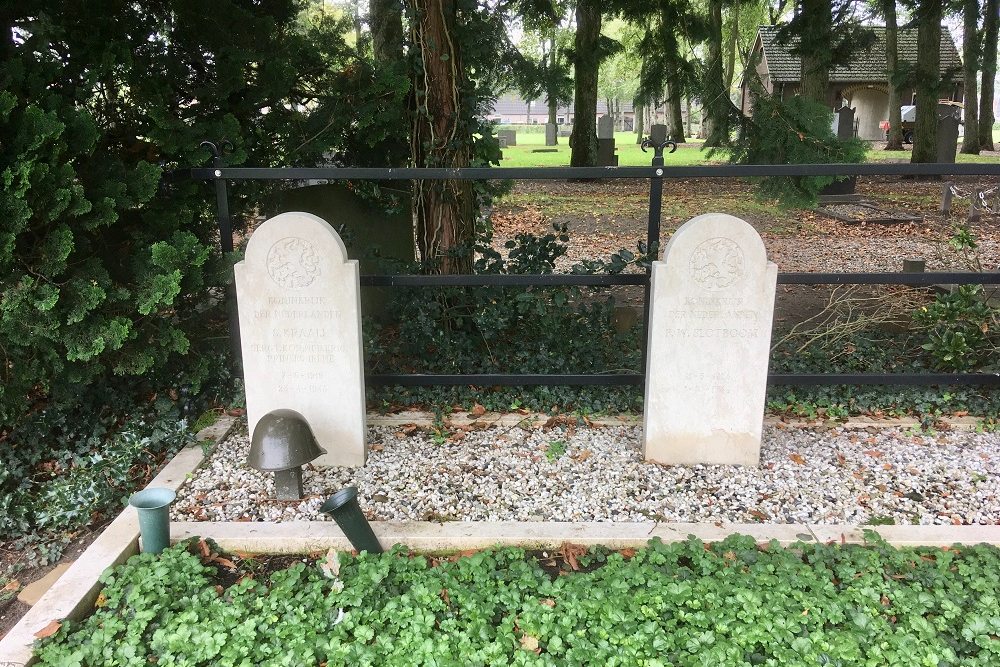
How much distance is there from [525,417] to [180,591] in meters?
2.29

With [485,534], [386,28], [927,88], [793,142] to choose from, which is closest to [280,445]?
[485,534]

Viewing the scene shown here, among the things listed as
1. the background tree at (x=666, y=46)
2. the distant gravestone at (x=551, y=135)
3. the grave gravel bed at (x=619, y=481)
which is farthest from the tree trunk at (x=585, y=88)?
the distant gravestone at (x=551, y=135)

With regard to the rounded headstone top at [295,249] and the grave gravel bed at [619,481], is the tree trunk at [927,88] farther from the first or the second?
the rounded headstone top at [295,249]

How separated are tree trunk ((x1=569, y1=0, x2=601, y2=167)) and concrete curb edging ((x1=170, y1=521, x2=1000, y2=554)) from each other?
8.87 metres

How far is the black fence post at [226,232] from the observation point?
416 centimetres

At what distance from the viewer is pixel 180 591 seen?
2.82m

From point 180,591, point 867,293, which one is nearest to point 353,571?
point 180,591

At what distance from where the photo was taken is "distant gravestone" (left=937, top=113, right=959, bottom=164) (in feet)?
52.4

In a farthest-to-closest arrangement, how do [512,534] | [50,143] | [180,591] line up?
[50,143]
[512,534]
[180,591]

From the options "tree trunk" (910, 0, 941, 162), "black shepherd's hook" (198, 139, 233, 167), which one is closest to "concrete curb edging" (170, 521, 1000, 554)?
"black shepherd's hook" (198, 139, 233, 167)

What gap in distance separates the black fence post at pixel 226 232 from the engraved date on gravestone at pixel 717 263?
243 cm

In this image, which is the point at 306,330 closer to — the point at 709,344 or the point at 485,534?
the point at 485,534

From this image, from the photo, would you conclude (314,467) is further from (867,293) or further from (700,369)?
(867,293)

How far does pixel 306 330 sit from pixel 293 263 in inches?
13.9
